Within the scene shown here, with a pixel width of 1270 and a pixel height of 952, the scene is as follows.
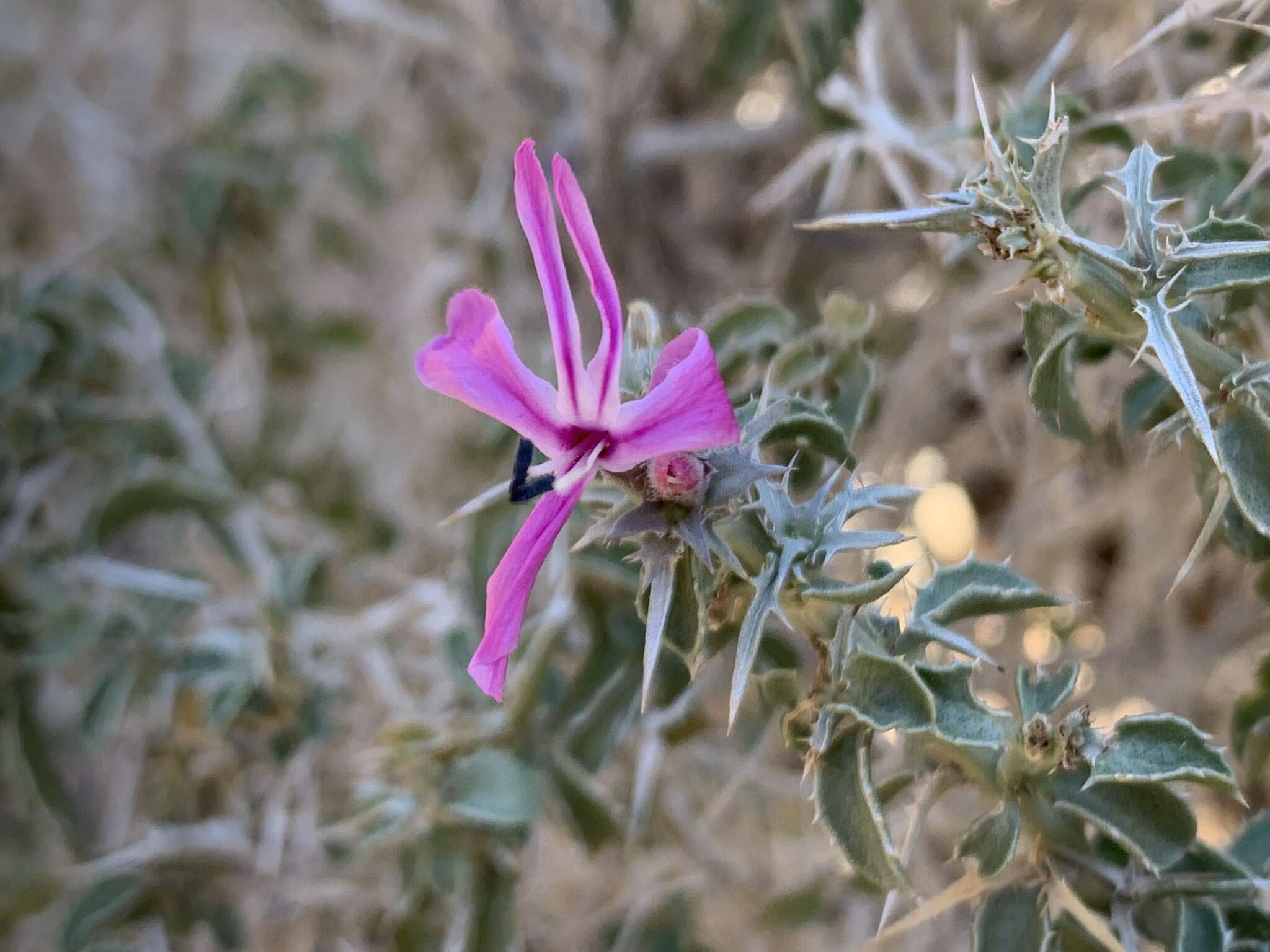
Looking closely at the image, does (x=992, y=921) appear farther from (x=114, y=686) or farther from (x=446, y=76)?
(x=446, y=76)

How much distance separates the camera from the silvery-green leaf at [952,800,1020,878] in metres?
0.44

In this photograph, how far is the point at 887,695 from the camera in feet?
1.38

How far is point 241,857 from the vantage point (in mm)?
953

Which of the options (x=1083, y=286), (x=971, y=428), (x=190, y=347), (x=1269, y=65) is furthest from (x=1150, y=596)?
(x=190, y=347)

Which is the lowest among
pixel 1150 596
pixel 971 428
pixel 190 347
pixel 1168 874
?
pixel 1150 596

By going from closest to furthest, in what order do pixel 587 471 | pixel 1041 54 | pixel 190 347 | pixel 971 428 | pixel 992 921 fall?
pixel 587 471 < pixel 992 921 < pixel 1041 54 < pixel 971 428 < pixel 190 347

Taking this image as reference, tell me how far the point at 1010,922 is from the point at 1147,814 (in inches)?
3.4

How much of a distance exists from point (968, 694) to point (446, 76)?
3.88ft

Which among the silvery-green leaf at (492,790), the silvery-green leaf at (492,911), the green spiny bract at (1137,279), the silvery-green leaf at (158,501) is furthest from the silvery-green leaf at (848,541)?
the silvery-green leaf at (158,501)

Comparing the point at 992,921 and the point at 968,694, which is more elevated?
the point at 968,694

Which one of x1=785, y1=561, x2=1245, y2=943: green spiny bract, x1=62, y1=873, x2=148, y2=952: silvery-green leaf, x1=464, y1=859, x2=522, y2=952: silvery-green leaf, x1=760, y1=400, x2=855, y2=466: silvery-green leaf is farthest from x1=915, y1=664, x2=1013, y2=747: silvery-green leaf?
x1=62, y1=873, x2=148, y2=952: silvery-green leaf

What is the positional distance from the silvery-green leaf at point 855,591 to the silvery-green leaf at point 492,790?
31 centimetres

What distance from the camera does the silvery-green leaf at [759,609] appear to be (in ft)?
1.24

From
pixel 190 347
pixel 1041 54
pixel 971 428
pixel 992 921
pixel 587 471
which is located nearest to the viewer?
pixel 587 471
